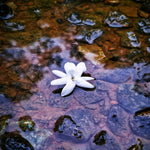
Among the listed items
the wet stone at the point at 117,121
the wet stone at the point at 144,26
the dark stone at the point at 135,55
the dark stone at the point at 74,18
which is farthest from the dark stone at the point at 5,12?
the wet stone at the point at 117,121

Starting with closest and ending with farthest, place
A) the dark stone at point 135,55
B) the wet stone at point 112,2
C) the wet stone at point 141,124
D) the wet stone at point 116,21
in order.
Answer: the wet stone at point 141,124
the dark stone at point 135,55
the wet stone at point 116,21
the wet stone at point 112,2

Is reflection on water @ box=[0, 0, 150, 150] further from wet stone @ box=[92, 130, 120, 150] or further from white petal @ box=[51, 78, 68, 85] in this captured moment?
white petal @ box=[51, 78, 68, 85]

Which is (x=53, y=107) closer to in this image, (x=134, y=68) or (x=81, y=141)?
(x=81, y=141)

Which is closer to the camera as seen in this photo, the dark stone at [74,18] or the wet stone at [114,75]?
→ the wet stone at [114,75]

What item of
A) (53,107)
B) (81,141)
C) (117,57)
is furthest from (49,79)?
(117,57)

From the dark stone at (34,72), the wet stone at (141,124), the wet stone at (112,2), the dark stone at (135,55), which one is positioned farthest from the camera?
the wet stone at (112,2)

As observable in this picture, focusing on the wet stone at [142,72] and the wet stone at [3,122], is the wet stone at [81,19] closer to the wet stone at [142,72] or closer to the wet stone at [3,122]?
the wet stone at [142,72]
